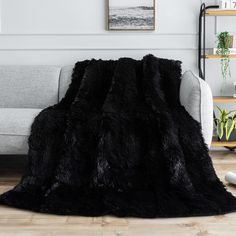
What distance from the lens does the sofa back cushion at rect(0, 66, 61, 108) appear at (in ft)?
12.3

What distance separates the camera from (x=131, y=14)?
160 inches

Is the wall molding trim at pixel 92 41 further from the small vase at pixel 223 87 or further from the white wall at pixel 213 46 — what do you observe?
the small vase at pixel 223 87

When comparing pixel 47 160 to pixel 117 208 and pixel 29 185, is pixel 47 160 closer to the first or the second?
pixel 29 185

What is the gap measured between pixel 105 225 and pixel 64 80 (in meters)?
1.74

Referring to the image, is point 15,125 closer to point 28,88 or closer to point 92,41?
point 28,88

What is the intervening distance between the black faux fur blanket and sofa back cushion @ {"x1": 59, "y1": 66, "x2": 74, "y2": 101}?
0.56m

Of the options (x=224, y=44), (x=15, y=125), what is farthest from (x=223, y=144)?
(x=15, y=125)

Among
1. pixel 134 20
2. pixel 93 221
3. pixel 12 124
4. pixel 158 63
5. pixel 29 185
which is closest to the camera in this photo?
pixel 93 221

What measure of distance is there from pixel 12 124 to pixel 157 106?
2.90 ft

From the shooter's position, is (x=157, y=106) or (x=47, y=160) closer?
(x=47, y=160)

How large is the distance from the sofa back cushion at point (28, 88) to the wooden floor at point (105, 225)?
1395 mm

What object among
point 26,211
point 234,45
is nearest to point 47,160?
point 26,211

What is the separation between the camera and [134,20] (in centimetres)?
407

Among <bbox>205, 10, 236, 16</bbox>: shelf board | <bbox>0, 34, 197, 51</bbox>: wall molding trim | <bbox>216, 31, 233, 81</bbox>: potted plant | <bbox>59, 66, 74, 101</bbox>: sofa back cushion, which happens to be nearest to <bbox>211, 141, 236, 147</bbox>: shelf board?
<bbox>216, 31, 233, 81</bbox>: potted plant
